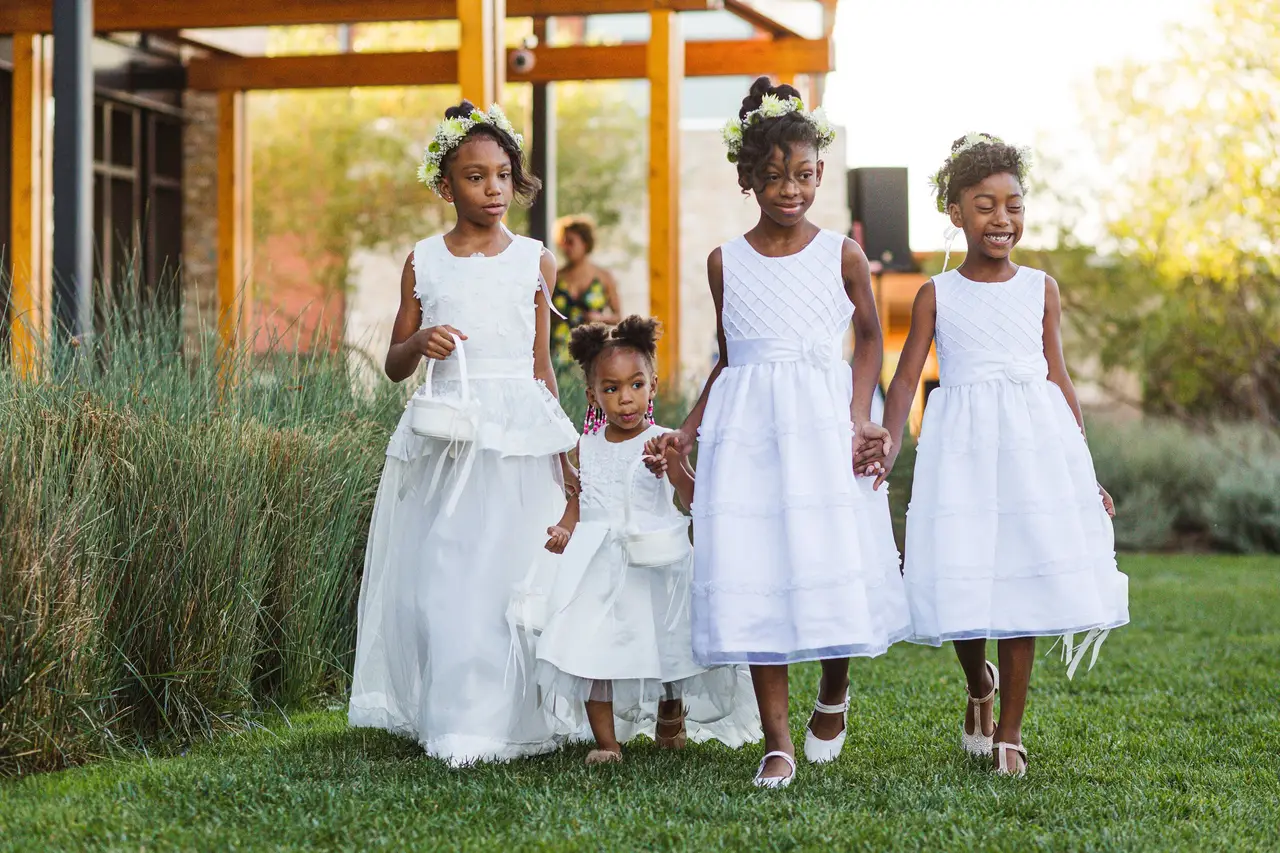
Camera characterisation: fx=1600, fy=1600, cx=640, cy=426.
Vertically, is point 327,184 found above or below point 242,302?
above

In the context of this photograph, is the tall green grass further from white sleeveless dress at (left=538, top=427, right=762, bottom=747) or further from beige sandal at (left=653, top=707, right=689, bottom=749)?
beige sandal at (left=653, top=707, right=689, bottom=749)

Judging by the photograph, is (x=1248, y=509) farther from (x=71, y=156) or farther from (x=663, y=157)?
(x=71, y=156)

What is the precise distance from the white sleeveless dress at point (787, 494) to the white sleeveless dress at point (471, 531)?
54 centimetres

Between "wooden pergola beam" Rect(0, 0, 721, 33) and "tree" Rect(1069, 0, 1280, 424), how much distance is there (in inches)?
398


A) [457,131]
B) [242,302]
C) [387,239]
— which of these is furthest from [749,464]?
[387,239]

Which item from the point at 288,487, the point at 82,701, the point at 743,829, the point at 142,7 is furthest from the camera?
the point at 142,7

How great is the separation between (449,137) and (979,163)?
150 centimetres

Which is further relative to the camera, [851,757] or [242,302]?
[242,302]

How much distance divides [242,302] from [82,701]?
180cm

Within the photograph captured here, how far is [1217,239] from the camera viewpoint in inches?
742

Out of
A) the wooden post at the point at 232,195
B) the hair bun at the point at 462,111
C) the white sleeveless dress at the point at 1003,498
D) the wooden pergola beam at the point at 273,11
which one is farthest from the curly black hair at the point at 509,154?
the wooden post at the point at 232,195

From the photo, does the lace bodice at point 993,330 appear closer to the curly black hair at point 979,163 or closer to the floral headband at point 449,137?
the curly black hair at point 979,163

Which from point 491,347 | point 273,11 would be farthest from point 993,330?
Result: point 273,11

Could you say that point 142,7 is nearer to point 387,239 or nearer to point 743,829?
point 743,829
